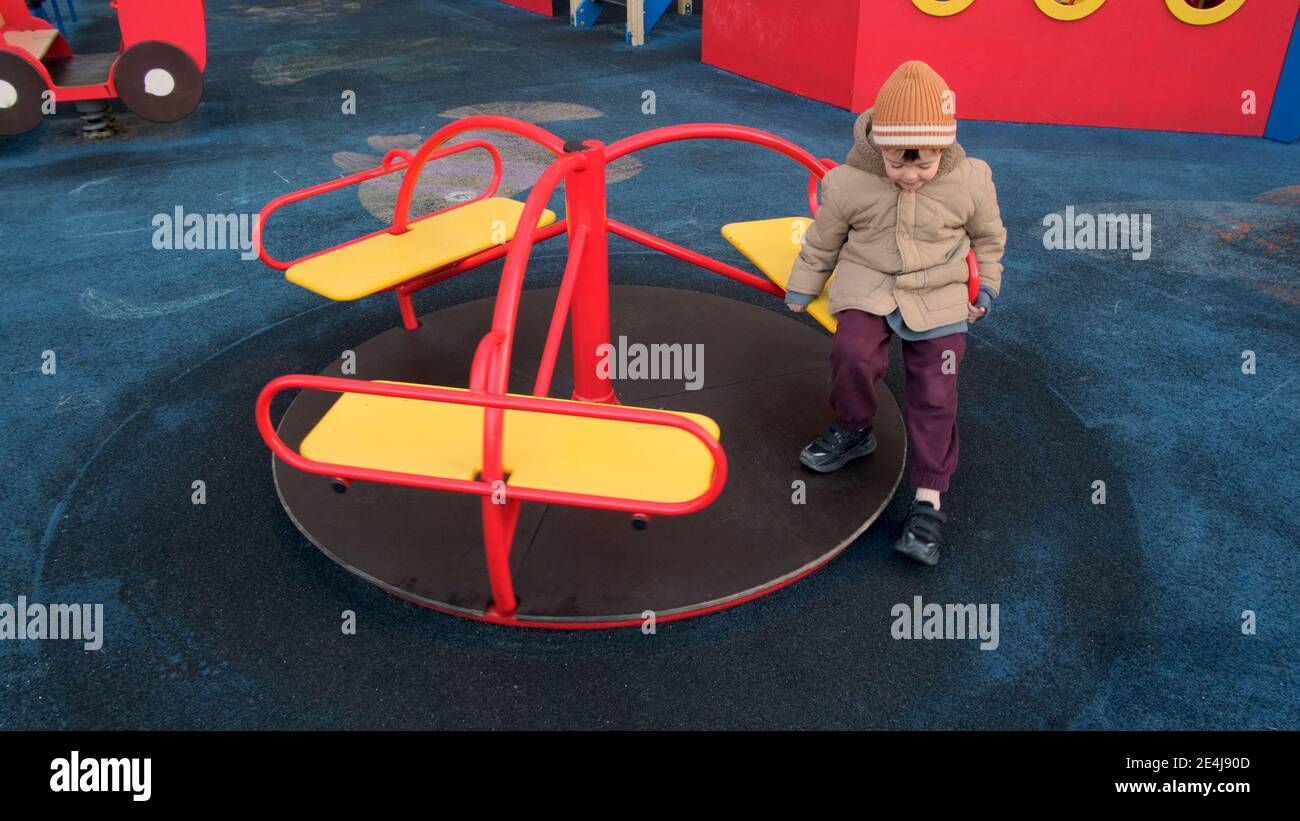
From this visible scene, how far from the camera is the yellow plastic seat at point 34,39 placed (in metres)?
4.98

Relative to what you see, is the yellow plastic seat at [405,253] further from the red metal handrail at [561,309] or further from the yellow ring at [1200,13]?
the yellow ring at [1200,13]

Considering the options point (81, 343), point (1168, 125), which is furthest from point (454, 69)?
point (1168, 125)

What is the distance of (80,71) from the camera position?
516 centimetres

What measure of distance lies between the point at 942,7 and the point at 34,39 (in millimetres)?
5455

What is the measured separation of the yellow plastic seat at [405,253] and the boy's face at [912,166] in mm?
950

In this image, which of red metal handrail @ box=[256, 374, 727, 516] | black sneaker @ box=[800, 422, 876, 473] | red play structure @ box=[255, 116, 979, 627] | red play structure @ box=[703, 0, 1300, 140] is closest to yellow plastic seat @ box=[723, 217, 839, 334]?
red play structure @ box=[255, 116, 979, 627]

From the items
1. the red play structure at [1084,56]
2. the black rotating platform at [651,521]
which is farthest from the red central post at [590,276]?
the red play structure at [1084,56]

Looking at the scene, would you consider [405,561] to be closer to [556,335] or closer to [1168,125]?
[556,335]

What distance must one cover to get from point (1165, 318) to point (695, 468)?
242 cm

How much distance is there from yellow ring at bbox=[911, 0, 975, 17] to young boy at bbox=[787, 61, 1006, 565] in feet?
12.2

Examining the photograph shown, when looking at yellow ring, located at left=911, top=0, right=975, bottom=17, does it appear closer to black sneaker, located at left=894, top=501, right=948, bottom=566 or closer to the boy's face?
the boy's face

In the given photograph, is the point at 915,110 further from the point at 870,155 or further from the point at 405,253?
the point at 405,253

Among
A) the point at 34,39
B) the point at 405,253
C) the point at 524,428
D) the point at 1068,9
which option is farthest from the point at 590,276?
the point at 34,39

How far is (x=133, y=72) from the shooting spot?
479 cm
